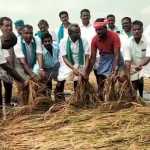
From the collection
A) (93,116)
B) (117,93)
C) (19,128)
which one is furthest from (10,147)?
(117,93)

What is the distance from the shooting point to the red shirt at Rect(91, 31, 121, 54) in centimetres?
817

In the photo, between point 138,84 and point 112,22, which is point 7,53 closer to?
point 138,84

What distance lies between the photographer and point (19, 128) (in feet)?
21.2

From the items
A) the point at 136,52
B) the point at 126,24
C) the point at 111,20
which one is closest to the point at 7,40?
the point at 136,52

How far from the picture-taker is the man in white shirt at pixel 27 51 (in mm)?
8547

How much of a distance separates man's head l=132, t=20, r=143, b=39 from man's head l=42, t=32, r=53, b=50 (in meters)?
1.40

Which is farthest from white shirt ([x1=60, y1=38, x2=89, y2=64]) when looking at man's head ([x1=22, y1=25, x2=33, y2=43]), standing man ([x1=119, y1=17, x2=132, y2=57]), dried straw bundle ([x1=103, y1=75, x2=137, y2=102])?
standing man ([x1=119, y1=17, x2=132, y2=57])

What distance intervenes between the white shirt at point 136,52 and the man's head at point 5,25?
2.05m

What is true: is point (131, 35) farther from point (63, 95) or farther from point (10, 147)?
point (10, 147)

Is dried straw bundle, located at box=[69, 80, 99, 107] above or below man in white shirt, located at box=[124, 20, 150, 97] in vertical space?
below

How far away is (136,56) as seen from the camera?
8984 mm

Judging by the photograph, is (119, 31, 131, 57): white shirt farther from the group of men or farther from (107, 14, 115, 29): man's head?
(107, 14, 115, 29): man's head

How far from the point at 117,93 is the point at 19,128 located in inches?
74.5

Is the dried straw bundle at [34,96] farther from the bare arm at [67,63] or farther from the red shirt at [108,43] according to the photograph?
the red shirt at [108,43]
